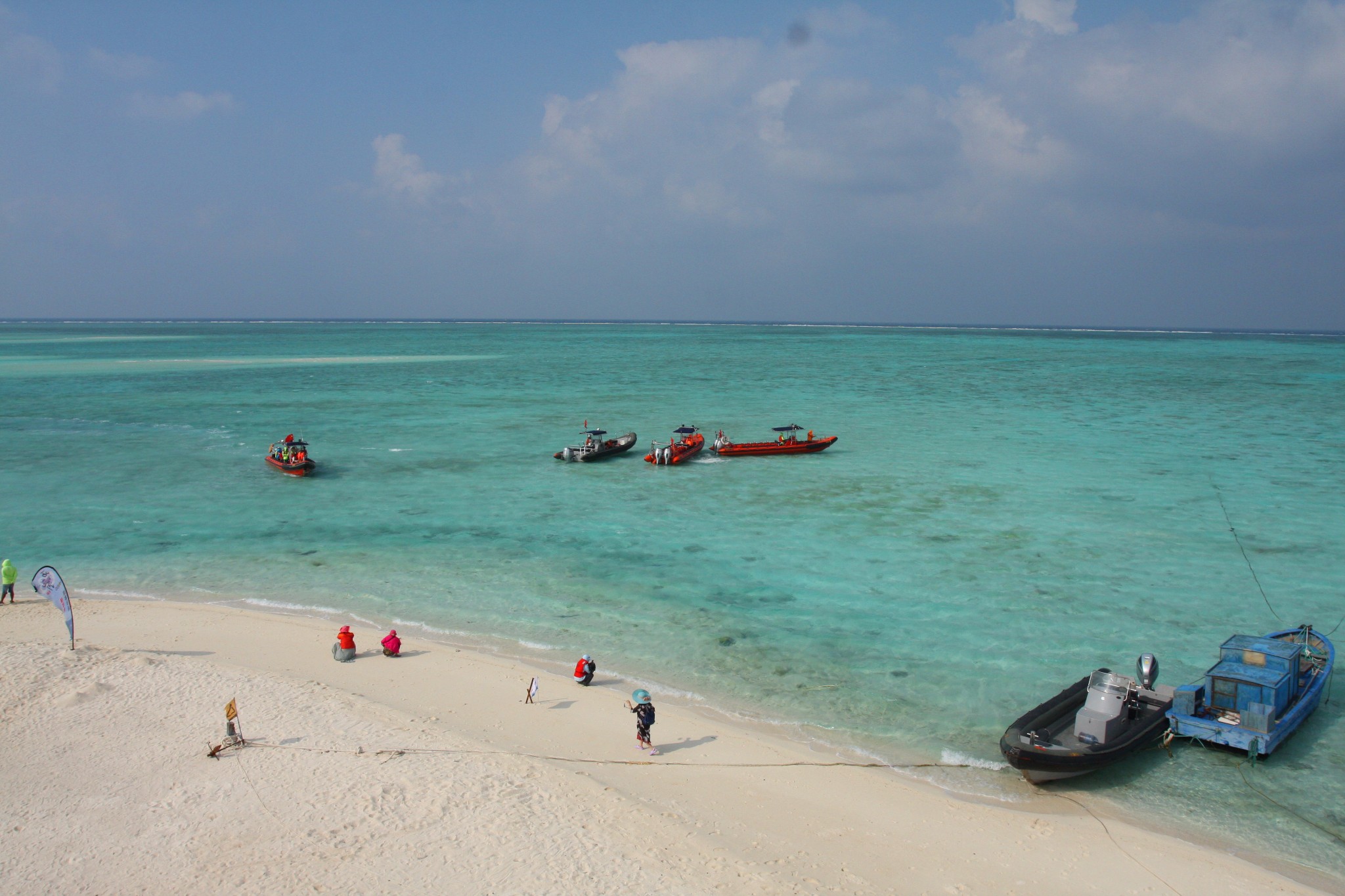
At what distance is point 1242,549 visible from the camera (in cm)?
2731

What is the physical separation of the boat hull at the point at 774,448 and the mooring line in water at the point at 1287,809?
30.4 m

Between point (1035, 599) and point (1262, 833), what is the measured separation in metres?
10.2

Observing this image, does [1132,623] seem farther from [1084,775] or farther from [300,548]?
[300,548]

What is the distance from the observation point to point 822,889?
1115 cm

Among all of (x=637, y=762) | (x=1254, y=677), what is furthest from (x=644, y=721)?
(x=1254, y=677)

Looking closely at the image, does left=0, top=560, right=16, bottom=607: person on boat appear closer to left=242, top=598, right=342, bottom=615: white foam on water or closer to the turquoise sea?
the turquoise sea

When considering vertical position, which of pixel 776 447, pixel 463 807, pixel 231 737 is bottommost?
pixel 463 807

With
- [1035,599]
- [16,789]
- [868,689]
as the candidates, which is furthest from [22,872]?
[1035,599]

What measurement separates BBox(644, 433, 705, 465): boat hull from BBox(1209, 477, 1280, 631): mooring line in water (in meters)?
23.1

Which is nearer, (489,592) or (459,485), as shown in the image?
(489,592)

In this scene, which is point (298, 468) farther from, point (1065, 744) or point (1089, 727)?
point (1089, 727)

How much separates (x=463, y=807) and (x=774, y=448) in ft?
110

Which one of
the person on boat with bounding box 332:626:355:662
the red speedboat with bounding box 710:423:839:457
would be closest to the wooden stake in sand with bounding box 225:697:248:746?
the person on boat with bounding box 332:626:355:662

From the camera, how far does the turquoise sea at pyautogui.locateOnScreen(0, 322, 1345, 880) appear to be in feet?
55.9
